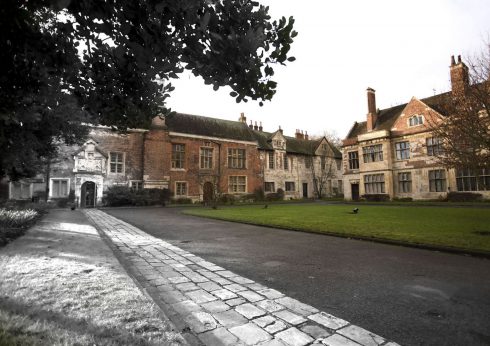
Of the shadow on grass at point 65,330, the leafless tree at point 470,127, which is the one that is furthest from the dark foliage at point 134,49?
the leafless tree at point 470,127

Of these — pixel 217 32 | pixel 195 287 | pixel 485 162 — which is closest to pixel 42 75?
pixel 217 32


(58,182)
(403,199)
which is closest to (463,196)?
(403,199)

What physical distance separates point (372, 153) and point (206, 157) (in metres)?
19.5

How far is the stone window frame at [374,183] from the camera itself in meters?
31.6

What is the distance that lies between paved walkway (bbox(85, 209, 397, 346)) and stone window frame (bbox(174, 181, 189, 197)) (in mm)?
27404

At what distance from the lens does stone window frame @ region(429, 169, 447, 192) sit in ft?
88.2

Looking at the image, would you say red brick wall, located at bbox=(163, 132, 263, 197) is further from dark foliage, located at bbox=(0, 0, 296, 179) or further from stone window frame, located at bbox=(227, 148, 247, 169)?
dark foliage, located at bbox=(0, 0, 296, 179)

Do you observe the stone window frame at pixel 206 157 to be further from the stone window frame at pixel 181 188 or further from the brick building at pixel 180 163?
the stone window frame at pixel 181 188

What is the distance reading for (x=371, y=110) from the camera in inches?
1337

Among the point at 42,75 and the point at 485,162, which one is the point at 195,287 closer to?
the point at 42,75

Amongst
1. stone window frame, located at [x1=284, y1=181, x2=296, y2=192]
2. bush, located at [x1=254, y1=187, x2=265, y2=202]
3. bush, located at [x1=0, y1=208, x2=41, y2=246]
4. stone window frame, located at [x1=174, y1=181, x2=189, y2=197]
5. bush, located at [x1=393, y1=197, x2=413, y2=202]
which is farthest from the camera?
stone window frame, located at [x1=284, y1=181, x2=296, y2=192]

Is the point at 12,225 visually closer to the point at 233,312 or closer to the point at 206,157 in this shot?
the point at 233,312

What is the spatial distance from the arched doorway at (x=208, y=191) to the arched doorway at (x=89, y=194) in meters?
11.7

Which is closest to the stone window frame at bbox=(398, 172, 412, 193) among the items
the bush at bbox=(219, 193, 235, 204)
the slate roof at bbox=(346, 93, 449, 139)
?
the slate roof at bbox=(346, 93, 449, 139)
